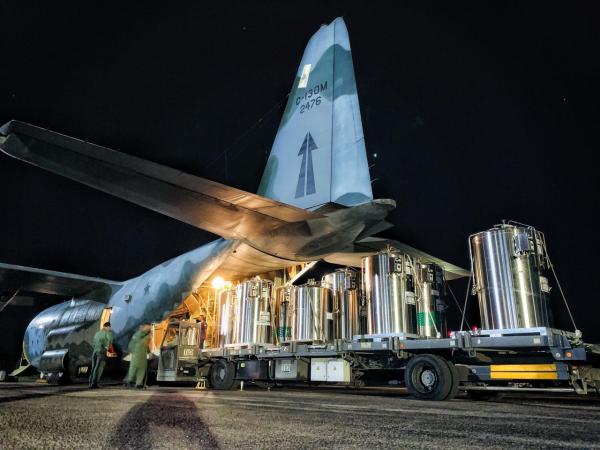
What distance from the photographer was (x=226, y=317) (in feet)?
39.1

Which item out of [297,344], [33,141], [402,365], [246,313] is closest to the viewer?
[33,141]

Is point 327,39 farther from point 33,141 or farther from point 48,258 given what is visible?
point 48,258

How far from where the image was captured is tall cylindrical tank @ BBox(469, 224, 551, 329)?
22.5ft

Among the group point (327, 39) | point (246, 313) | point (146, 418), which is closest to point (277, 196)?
point (246, 313)

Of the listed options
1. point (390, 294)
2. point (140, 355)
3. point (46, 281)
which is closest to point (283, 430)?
point (390, 294)

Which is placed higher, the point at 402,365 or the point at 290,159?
the point at 290,159

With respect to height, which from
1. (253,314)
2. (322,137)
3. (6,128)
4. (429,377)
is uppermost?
(322,137)

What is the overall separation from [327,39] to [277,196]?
174 inches

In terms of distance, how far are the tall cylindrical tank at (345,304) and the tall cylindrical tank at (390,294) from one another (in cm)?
114

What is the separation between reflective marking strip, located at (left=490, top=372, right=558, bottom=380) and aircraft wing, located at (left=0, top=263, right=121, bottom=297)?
13246mm

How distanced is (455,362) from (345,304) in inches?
122

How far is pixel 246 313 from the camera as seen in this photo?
1134 centimetres

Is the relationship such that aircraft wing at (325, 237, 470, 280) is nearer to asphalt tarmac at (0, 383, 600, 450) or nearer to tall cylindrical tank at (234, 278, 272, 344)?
tall cylindrical tank at (234, 278, 272, 344)

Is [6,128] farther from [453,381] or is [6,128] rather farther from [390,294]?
[453,381]
